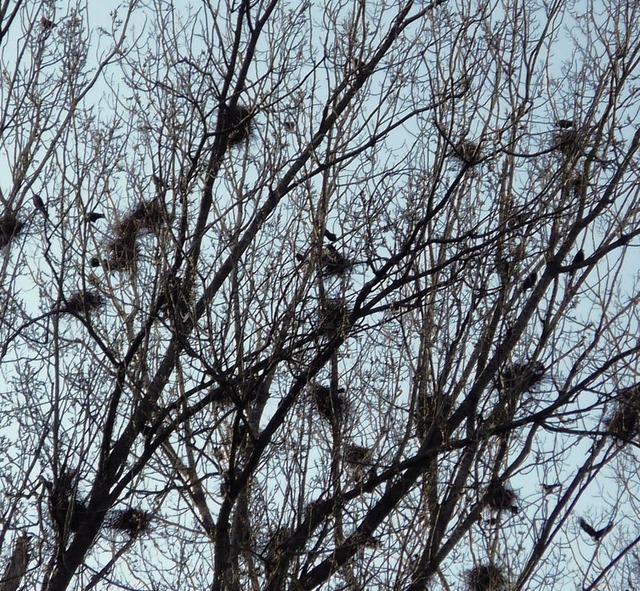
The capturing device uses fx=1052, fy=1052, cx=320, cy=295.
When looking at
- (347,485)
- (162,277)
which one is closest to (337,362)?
(347,485)

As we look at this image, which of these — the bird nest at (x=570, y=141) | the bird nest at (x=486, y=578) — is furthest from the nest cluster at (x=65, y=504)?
the bird nest at (x=570, y=141)

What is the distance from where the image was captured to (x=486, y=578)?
21.0ft

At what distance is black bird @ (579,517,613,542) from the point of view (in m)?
7.02

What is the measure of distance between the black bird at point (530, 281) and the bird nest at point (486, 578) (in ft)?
5.56

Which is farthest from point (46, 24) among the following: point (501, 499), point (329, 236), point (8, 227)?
point (501, 499)

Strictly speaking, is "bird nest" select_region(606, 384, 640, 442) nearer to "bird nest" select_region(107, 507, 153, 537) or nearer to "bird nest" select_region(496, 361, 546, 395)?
"bird nest" select_region(496, 361, 546, 395)

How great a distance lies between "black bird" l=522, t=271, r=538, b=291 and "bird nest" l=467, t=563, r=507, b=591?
170cm

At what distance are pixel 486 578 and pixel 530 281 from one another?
6.11 feet

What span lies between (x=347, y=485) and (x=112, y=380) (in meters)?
1.26

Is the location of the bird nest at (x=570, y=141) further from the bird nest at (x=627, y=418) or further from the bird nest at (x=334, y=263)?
the bird nest at (x=334, y=263)

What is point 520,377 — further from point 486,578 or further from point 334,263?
point 486,578

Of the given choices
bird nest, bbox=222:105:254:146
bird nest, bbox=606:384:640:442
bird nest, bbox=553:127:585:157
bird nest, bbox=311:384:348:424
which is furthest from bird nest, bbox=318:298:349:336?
bird nest, bbox=606:384:640:442

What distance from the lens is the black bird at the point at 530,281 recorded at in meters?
5.94

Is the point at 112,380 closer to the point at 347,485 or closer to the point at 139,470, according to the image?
the point at 139,470
